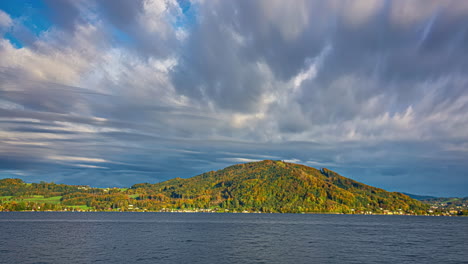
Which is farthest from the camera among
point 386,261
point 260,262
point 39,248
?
point 39,248

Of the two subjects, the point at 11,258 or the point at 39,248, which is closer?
the point at 11,258

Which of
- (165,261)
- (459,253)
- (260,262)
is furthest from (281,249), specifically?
(459,253)

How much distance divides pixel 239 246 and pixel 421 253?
5102 centimetres

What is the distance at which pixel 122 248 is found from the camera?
93438 millimetres

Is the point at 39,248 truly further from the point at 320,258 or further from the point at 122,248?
the point at 320,258

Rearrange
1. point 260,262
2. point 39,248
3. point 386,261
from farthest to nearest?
point 39,248 < point 386,261 < point 260,262

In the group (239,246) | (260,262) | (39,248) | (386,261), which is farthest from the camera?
(239,246)

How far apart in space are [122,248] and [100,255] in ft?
42.7

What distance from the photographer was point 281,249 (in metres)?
93.2

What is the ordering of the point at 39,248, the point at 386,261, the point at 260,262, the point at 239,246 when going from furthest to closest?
A: the point at 239,246 → the point at 39,248 → the point at 386,261 → the point at 260,262

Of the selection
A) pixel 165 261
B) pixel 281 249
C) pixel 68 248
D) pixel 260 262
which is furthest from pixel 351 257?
pixel 68 248

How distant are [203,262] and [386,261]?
42.6 m

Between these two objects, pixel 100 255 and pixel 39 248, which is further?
pixel 39 248

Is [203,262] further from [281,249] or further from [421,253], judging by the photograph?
[421,253]
